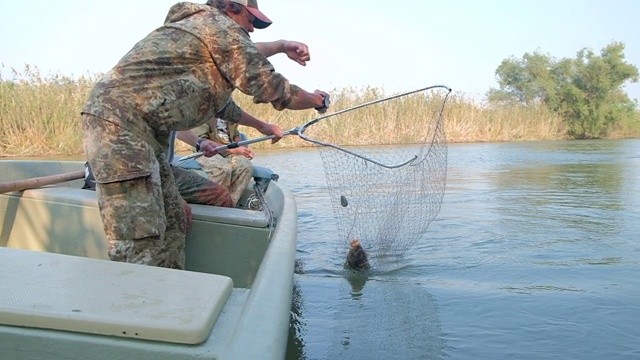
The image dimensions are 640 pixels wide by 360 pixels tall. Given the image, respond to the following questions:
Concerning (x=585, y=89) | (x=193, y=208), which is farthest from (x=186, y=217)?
(x=585, y=89)

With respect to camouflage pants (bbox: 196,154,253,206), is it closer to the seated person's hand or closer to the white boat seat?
the seated person's hand

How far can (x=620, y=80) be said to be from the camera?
143 ft

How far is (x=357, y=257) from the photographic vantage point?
5.38 meters

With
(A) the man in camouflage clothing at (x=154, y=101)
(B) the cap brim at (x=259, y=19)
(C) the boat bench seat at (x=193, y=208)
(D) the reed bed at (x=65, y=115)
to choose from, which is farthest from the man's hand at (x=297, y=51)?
(D) the reed bed at (x=65, y=115)

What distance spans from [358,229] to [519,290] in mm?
1477

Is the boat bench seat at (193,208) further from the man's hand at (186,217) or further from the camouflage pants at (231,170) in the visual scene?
the camouflage pants at (231,170)

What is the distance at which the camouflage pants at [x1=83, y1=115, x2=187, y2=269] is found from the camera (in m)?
2.71

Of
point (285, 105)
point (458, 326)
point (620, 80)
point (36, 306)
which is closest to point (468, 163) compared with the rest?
point (458, 326)

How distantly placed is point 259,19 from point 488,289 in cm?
282

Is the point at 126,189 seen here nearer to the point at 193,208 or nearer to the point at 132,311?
the point at 193,208

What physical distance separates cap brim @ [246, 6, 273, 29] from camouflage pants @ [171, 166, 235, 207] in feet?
3.67

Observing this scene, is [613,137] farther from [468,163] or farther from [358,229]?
[358,229]

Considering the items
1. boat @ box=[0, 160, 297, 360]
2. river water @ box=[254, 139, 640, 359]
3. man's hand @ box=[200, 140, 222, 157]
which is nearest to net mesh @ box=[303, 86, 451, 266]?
river water @ box=[254, 139, 640, 359]

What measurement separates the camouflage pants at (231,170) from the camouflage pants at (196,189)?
3.00 feet
